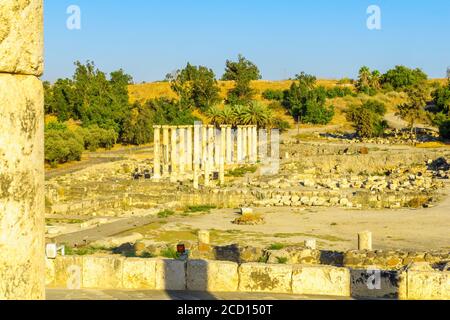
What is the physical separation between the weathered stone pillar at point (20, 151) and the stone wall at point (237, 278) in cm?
640

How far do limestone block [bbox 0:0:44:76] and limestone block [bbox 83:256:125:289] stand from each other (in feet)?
22.8

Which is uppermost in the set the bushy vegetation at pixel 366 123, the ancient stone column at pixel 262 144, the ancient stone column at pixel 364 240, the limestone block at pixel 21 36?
the limestone block at pixel 21 36

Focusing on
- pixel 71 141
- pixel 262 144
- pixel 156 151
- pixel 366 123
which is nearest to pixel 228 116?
pixel 262 144

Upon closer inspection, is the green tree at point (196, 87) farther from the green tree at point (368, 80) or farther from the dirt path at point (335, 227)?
the dirt path at point (335, 227)

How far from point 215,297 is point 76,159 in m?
49.4

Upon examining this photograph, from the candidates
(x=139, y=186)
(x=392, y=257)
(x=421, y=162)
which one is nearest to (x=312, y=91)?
(x=421, y=162)

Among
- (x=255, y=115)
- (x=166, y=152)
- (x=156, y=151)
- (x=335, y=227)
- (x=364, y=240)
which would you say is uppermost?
(x=255, y=115)

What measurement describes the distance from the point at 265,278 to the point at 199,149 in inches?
1544

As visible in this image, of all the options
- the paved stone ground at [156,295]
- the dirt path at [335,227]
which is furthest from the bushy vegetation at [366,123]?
the paved stone ground at [156,295]

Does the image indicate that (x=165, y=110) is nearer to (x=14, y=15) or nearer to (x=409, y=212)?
(x=409, y=212)

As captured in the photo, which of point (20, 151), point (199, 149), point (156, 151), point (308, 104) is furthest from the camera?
point (308, 104)

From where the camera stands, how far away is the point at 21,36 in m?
Result: 4.38

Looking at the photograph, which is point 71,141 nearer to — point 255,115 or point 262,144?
point 255,115

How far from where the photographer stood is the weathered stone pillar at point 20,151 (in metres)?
4.30
